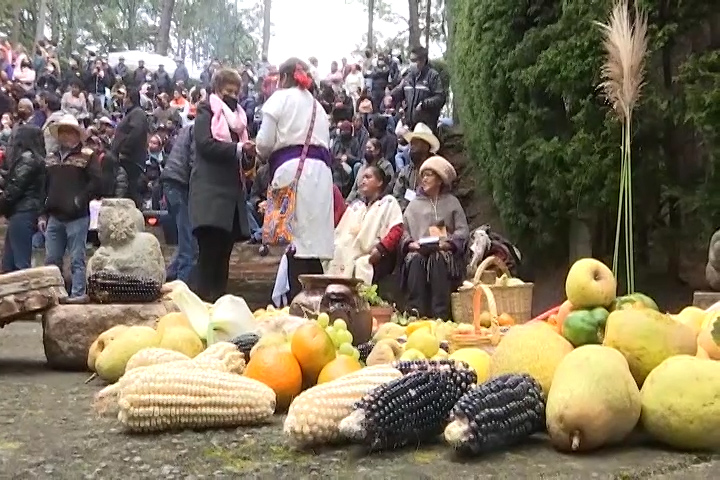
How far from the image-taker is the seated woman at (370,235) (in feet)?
24.1

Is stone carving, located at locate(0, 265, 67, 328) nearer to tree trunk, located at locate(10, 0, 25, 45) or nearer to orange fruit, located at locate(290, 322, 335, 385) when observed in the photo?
orange fruit, located at locate(290, 322, 335, 385)

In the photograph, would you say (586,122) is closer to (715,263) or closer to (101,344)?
(715,263)

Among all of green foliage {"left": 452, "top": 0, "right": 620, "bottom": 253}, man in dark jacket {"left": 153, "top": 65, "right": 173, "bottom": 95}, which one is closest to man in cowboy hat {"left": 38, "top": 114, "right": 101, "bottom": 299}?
green foliage {"left": 452, "top": 0, "right": 620, "bottom": 253}

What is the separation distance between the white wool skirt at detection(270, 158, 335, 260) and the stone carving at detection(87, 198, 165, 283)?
1.57 m

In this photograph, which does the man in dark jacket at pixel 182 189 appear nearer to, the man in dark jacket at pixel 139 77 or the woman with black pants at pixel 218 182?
the woman with black pants at pixel 218 182

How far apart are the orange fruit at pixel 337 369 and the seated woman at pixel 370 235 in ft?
14.8

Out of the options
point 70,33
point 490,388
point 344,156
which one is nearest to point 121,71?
point 344,156

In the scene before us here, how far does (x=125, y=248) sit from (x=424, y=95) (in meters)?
9.22

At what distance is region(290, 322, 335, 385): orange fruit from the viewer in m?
2.78

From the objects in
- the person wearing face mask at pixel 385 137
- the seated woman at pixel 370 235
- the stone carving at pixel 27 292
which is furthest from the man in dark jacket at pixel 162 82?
the stone carving at pixel 27 292

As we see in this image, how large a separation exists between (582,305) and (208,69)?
22822mm

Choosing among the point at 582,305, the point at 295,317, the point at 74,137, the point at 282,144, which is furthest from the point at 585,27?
the point at 582,305

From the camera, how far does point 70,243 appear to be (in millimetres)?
7629

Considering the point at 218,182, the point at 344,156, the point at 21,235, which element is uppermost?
the point at 344,156
